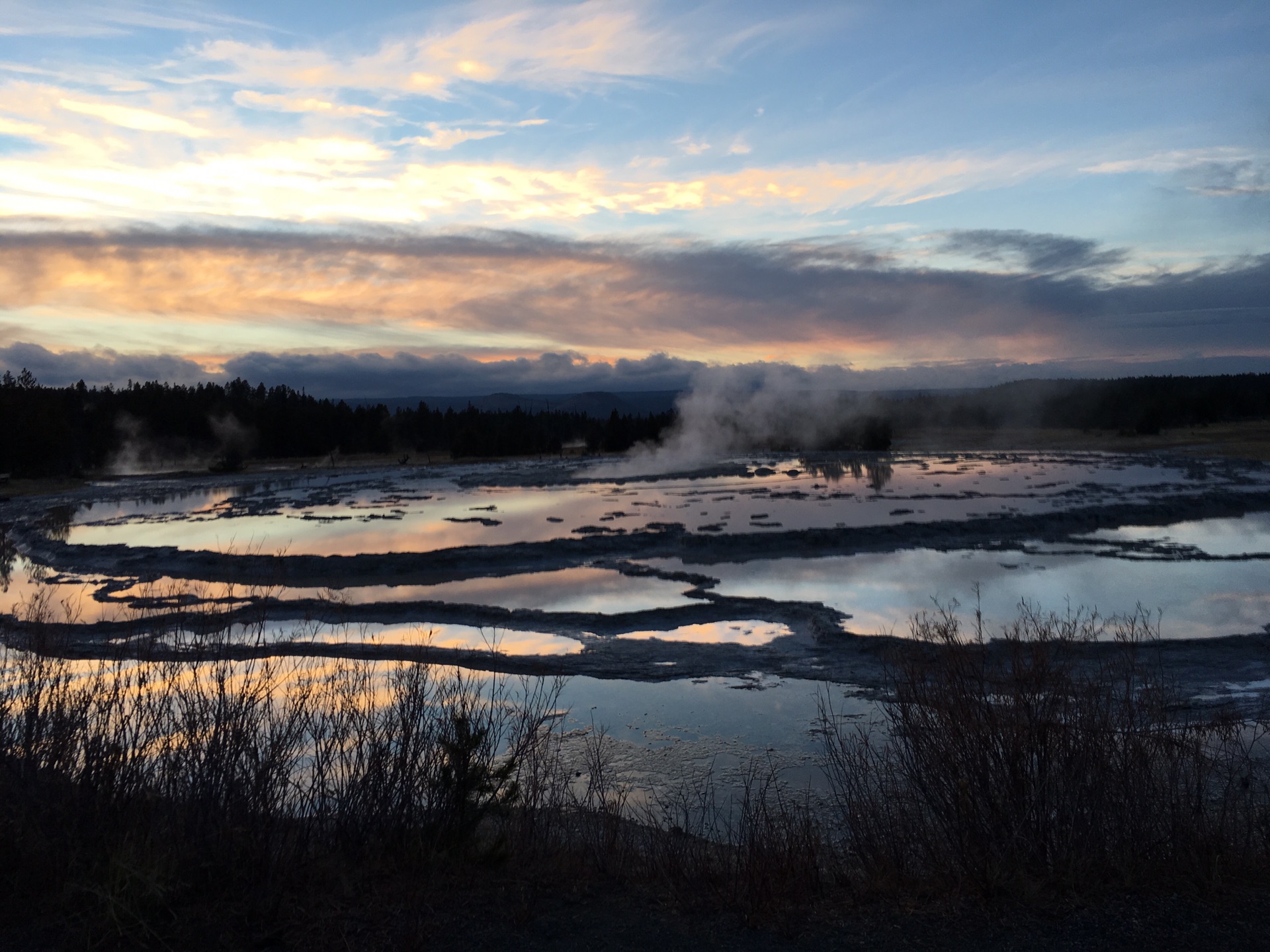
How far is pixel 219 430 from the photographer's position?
248 feet

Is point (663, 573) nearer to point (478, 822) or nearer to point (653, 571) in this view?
point (653, 571)

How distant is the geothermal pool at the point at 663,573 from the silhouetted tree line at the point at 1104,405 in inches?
2477

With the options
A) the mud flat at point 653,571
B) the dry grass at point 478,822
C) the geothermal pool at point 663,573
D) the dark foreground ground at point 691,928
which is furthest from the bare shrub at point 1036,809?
the mud flat at point 653,571

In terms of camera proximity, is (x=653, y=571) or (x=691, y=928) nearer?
(x=691, y=928)

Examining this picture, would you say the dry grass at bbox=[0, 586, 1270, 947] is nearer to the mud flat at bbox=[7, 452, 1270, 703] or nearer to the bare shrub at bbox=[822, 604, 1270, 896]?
the bare shrub at bbox=[822, 604, 1270, 896]

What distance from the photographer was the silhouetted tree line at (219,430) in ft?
172

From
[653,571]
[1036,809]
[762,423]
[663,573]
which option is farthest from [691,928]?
[762,423]

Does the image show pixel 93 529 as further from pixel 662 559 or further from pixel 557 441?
pixel 557 441

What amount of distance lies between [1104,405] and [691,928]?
5152 inches

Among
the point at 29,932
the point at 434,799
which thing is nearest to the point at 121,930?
the point at 29,932

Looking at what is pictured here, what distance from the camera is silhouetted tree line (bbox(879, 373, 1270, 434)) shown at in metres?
94.4

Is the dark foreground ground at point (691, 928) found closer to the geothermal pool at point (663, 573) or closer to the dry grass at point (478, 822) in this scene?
the dry grass at point (478, 822)

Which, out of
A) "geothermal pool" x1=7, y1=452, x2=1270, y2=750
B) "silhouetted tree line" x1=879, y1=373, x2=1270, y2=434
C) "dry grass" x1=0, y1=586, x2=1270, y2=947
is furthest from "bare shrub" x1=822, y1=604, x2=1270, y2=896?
"silhouetted tree line" x1=879, y1=373, x2=1270, y2=434

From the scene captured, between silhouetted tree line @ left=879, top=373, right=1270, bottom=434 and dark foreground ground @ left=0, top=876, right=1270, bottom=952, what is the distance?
87643mm
